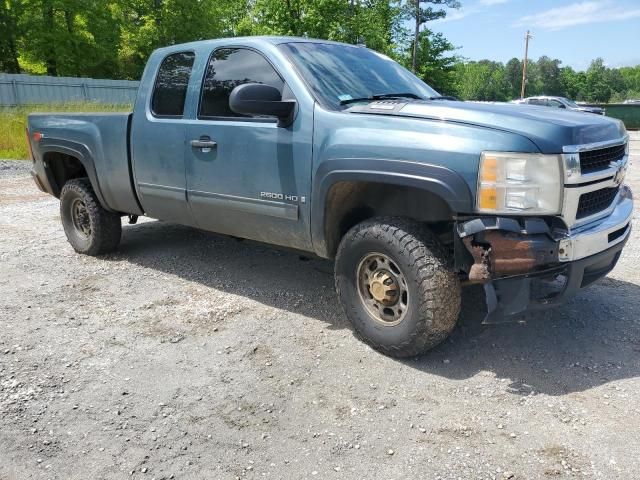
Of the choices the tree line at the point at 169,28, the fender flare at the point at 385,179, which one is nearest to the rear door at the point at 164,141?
the fender flare at the point at 385,179

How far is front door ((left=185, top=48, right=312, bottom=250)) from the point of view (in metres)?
3.75

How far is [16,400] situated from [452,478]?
240cm

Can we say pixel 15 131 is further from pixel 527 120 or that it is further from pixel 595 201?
pixel 595 201

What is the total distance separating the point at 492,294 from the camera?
3098 millimetres

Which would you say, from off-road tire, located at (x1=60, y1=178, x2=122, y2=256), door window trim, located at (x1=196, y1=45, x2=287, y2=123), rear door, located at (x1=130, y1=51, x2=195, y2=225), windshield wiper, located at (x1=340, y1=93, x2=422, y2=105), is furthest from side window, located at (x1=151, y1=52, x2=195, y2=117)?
windshield wiper, located at (x1=340, y1=93, x2=422, y2=105)

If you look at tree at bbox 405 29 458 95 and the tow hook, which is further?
tree at bbox 405 29 458 95

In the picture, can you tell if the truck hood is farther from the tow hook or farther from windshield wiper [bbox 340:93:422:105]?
the tow hook

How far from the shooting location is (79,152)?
542cm

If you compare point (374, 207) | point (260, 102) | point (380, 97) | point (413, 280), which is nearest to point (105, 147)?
point (260, 102)

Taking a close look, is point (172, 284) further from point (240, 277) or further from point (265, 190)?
point (265, 190)

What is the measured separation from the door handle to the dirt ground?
1.26 metres

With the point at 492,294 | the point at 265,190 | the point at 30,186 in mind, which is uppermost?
the point at 265,190

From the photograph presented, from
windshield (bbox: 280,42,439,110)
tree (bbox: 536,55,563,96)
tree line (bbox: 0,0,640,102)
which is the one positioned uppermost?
tree line (bbox: 0,0,640,102)

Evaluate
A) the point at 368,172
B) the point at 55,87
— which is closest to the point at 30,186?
the point at 368,172
